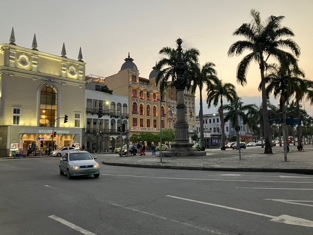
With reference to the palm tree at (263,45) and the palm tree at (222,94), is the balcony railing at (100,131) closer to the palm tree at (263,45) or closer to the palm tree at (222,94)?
the palm tree at (222,94)

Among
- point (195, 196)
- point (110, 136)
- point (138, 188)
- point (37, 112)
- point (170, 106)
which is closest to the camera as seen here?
point (195, 196)

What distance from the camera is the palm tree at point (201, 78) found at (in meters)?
40.9

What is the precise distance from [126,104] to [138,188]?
60.0 m

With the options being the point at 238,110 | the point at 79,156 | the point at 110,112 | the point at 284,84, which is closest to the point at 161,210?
the point at 79,156

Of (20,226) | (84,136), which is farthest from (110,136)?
(20,226)

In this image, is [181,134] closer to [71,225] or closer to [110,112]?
[71,225]

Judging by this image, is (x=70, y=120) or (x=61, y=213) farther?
(x=70, y=120)

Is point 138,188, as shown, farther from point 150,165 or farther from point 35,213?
point 150,165

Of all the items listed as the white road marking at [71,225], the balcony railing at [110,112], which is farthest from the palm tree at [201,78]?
the white road marking at [71,225]

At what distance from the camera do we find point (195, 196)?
9.00 meters

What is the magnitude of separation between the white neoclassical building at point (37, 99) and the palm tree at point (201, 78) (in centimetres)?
2358

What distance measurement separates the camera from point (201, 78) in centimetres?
4172

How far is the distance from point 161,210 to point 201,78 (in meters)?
36.0

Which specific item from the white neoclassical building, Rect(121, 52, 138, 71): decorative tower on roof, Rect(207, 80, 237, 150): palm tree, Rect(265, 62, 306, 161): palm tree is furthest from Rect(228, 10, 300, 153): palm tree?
Rect(121, 52, 138, 71): decorative tower on roof
